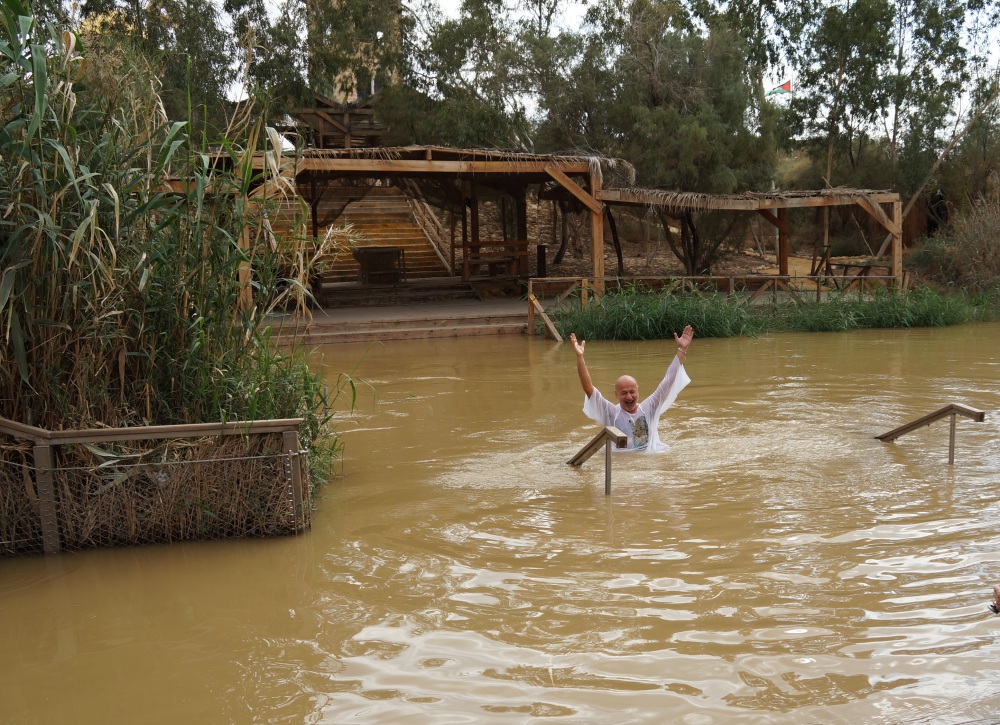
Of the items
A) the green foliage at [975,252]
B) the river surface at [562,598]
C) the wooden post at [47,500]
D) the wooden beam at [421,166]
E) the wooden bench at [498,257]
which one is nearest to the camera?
the river surface at [562,598]

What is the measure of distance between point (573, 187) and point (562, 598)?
14557mm

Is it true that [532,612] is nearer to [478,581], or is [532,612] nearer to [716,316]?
[478,581]

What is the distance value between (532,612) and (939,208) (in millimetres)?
27730

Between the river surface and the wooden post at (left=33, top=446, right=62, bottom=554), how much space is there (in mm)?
98

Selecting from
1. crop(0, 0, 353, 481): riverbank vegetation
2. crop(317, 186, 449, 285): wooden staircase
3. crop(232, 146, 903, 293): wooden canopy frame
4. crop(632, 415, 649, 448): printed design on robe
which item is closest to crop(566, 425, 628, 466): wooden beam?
crop(632, 415, 649, 448): printed design on robe

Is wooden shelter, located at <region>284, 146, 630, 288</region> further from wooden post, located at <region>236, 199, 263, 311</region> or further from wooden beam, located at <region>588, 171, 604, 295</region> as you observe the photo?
wooden post, located at <region>236, 199, 263, 311</region>

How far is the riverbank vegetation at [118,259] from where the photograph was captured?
522cm

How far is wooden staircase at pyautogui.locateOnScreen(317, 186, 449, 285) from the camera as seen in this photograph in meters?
25.1

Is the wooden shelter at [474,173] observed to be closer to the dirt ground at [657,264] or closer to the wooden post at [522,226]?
the wooden post at [522,226]

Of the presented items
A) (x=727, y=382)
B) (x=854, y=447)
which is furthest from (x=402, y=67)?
(x=854, y=447)

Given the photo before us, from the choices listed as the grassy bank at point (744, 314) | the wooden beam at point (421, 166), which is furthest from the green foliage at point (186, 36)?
the grassy bank at point (744, 314)

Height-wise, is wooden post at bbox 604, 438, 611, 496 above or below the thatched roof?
below

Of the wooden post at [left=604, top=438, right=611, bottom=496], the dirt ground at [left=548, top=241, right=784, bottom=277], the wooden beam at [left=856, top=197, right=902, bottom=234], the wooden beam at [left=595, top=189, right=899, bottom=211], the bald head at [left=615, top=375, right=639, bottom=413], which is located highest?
the wooden beam at [left=595, top=189, right=899, bottom=211]

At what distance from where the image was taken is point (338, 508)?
6.47 metres
